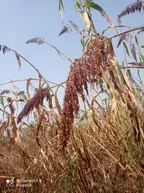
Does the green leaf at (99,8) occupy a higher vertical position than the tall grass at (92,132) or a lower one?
higher

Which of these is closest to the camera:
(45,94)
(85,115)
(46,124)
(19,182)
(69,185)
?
(45,94)

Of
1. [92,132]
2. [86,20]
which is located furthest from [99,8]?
[92,132]

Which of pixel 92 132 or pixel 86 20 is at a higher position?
pixel 86 20

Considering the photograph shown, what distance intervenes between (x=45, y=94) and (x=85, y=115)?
0.75 metres

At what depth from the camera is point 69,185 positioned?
1666 mm

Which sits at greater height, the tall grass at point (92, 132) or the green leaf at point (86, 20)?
the green leaf at point (86, 20)

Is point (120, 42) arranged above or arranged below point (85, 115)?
above

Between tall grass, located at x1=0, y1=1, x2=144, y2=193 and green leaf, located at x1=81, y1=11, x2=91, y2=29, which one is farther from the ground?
green leaf, located at x1=81, y1=11, x2=91, y2=29

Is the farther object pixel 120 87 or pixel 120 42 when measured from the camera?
pixel 120 42

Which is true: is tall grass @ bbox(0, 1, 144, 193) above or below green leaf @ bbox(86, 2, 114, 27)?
below

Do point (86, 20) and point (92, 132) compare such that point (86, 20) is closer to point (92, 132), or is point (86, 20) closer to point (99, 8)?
point (99, 8)

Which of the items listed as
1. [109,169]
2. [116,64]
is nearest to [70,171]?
[109,169]

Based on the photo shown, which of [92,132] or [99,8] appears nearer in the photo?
[99,8]

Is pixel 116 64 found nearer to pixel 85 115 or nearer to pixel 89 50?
pixel 89 50
